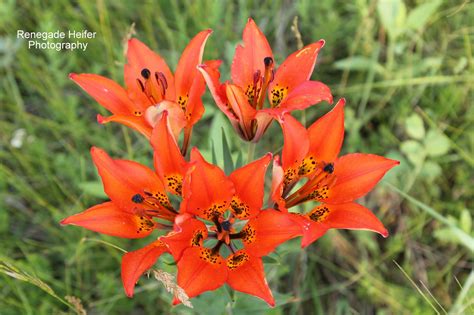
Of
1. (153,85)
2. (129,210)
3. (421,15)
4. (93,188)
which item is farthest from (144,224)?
(421,15)

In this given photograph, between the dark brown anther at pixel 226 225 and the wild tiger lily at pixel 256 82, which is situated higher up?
the wild tiger lily at pixel 256 82

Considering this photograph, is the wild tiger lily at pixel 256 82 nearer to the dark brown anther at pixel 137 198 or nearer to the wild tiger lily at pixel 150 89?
the wild tiger lily at pixel 150 89

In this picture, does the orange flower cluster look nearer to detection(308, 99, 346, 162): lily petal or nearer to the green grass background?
detection(308, 99, 346, 162): lily petal

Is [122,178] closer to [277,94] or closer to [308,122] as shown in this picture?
[277,94]

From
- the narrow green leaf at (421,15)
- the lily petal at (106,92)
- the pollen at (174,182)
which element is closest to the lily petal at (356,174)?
the pollen at (174,182)

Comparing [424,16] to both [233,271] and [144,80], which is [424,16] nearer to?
[144,80]

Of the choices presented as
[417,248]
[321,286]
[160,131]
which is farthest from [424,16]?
[160,131]

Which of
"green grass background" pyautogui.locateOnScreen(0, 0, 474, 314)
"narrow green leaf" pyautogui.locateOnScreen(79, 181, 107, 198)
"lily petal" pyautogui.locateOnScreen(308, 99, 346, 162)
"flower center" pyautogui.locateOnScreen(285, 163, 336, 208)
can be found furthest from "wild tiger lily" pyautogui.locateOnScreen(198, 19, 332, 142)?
"narrow green leaf" pyautogui.locateOnScreen(79, 181, 107, 198)
